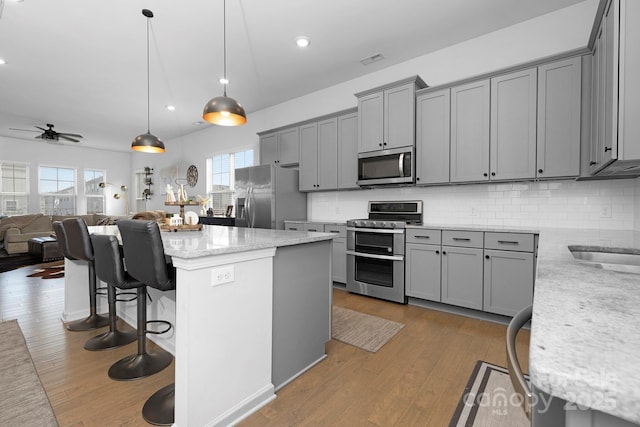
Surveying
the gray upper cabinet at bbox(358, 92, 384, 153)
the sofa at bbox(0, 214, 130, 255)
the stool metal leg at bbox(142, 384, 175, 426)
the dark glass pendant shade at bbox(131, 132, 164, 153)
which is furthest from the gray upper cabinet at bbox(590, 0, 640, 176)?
the sofa at bbox(0, 214, 130, 255)

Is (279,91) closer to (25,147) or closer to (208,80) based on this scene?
(208,80)

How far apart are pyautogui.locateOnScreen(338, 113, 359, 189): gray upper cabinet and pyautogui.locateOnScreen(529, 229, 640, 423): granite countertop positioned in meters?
3.60

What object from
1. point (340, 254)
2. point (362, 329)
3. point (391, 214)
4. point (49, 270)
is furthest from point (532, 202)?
point (49, 270)

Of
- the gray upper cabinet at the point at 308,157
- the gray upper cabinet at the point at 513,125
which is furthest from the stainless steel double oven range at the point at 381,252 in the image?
the gray upper cabinet at the point at 308,157

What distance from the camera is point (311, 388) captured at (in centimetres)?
193

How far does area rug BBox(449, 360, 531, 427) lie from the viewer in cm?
163

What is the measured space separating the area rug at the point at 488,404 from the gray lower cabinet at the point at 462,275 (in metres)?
1.03

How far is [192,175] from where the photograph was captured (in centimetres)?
767

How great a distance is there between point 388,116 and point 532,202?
6.28 ft

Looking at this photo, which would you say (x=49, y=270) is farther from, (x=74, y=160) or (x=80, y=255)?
(x=74, y=160)

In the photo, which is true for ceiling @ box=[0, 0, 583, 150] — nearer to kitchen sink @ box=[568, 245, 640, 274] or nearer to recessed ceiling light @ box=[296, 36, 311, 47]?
recessed ceiling light @ box=[296, 36, 311, 47]

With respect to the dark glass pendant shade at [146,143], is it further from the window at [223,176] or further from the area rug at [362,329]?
the area rug at [362,329]

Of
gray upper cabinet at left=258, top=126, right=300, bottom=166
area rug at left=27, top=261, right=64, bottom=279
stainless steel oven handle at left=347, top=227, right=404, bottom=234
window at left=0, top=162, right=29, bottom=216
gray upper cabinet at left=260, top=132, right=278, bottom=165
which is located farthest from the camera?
window at left=0, top=162, right=29, bottom=216

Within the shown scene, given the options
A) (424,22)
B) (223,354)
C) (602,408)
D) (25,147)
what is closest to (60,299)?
(223,354)
